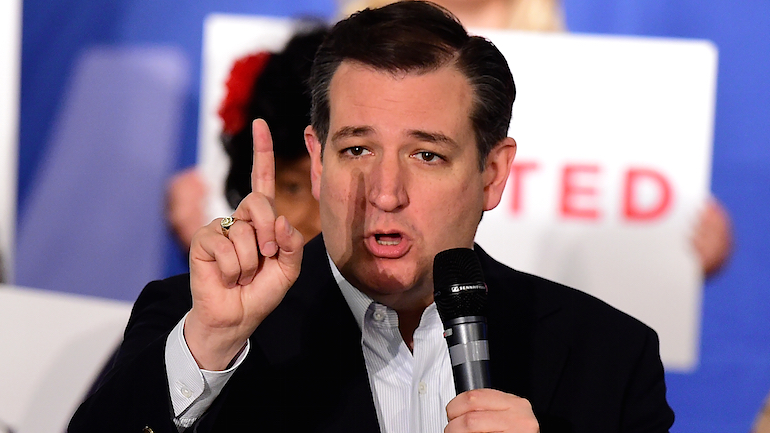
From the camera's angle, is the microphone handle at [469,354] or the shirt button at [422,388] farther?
the shirt button at [422,388]

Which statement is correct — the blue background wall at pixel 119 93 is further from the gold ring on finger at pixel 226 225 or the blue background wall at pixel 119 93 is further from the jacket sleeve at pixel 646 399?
the gold ring on finger at pixel 226 225

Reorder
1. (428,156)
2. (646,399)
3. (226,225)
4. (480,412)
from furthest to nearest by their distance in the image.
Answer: (646,399) → (428,156) → (226,225) → (480,412)

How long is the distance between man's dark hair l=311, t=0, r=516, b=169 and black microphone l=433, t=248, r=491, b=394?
1.92ft

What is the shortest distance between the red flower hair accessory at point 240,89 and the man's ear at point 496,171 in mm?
1223

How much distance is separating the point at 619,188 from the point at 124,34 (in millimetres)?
1861

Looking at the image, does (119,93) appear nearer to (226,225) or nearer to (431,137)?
(431,137)

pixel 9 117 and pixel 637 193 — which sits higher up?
pixel 9 117

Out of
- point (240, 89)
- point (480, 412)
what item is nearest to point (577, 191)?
point (240, 89)

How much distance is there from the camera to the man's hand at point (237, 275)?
4.68ft

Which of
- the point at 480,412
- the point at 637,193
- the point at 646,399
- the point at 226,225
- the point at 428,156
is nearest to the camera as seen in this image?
the point at 480,412

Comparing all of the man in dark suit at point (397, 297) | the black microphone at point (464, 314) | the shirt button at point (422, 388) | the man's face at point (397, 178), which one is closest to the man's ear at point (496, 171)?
the man in dark suit at point (397, 297)

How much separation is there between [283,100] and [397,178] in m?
1.33

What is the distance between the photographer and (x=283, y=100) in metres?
3.06

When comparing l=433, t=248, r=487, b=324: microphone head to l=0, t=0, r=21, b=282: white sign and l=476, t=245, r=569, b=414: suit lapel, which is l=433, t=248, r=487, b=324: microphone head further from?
l=0, t=0, r=21, b=282: white sign
